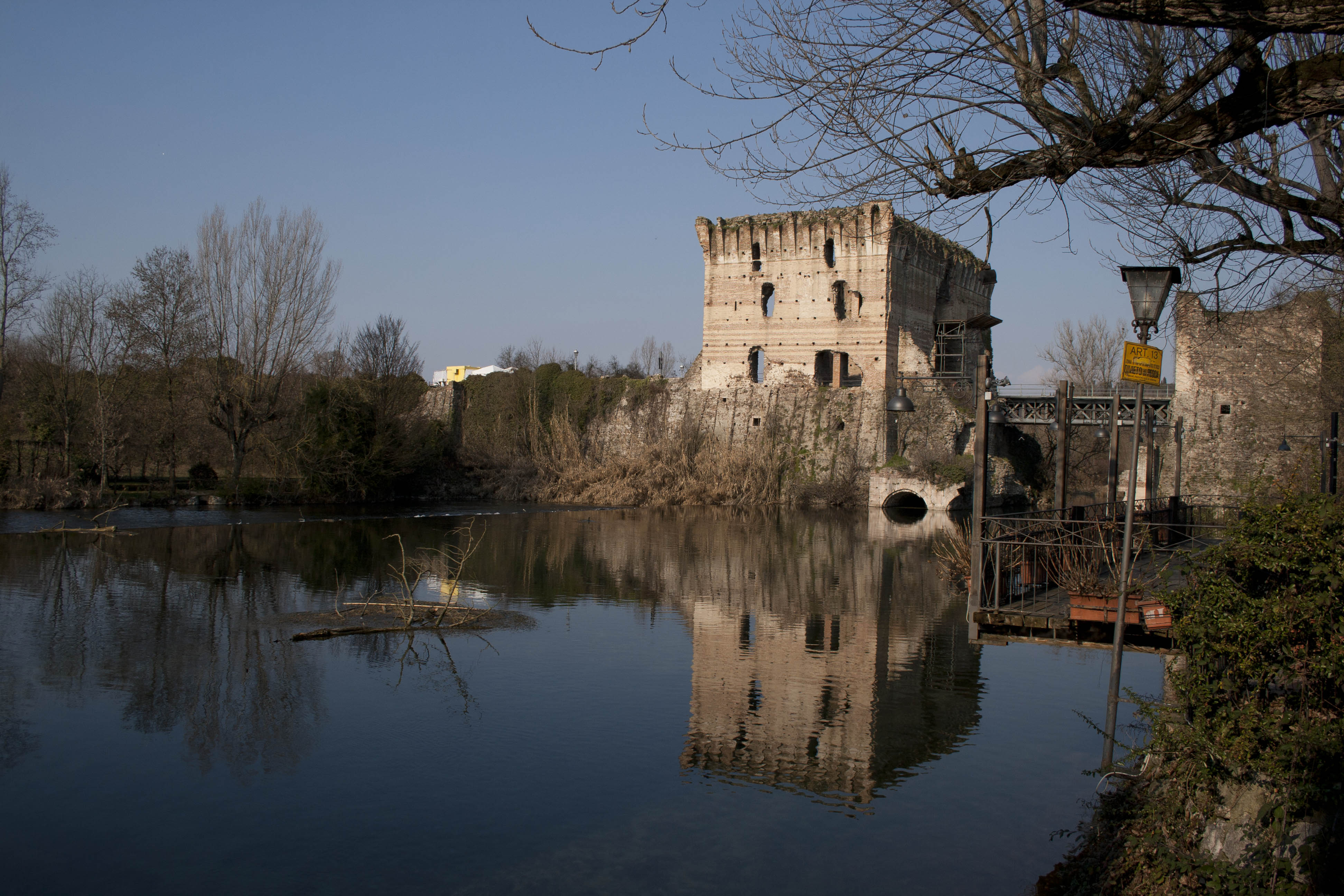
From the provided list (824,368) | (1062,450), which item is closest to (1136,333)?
(1062,450)

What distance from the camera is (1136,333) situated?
637 centimetres

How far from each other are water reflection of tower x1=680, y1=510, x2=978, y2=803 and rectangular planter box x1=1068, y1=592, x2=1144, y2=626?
1.68 meters

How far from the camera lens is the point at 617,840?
570 centimetres

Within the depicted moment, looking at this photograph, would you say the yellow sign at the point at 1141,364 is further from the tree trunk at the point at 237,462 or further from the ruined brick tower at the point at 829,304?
the ruined brick tower at the point at 829,304

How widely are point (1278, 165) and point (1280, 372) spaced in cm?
1834

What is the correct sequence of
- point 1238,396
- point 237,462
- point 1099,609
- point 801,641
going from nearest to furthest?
point 1099,609 < point 801,641 < point 1238,396 < point 237,462

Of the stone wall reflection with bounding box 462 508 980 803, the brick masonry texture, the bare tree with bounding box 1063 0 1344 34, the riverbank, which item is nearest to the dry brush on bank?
the brick masonry texture

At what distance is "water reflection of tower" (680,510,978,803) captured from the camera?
7.07m

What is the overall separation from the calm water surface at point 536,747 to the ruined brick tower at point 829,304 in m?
23.5

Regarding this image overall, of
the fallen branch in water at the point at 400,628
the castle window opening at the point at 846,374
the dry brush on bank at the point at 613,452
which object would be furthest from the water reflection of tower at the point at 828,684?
the castle window opening at the point at 846,374

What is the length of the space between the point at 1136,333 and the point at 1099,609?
1.86 m

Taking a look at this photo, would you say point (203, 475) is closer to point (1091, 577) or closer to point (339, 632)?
point (339, 632)

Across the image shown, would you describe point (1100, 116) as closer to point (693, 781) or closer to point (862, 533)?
point (693, 781)

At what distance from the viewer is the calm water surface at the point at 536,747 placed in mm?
5359
